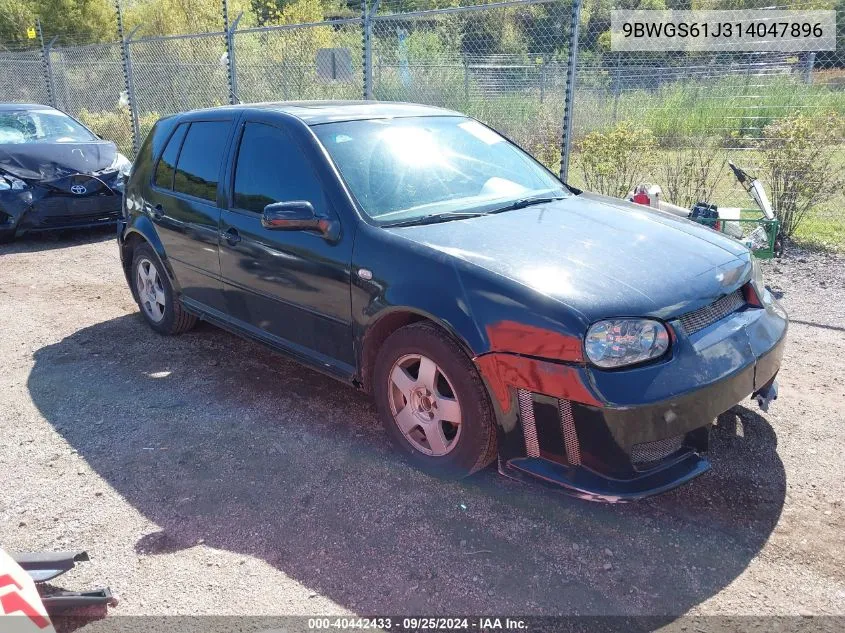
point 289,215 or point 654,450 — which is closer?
point 654,450

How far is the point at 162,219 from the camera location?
16.2 ft

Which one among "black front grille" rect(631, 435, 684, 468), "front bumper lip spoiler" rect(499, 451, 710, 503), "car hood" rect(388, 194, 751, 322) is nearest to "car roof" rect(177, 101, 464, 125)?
"car hood" rect(388, 194, 751, 322)

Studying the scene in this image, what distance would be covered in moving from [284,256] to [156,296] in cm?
200

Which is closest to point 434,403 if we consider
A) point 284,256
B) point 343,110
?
point 284,256

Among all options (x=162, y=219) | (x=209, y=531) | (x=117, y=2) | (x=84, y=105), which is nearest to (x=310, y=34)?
(x=117, y=2)

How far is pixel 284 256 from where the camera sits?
383 cm

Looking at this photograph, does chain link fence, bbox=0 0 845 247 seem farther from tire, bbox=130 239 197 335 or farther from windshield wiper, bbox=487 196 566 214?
tire, bbox=130 239 197 335

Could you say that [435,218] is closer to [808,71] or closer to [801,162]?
[801,162]

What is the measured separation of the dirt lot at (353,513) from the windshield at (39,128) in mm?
5557

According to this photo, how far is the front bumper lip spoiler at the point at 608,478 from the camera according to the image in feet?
8.79

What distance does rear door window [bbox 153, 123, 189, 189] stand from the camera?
4.86 meters

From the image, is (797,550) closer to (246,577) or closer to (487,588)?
(487,588)

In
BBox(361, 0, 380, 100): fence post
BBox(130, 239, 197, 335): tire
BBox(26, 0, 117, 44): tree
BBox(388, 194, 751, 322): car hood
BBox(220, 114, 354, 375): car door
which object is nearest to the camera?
BBox(388, 194, 751, 322): car hood

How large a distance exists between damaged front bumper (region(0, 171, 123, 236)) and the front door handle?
5161 millimetres
